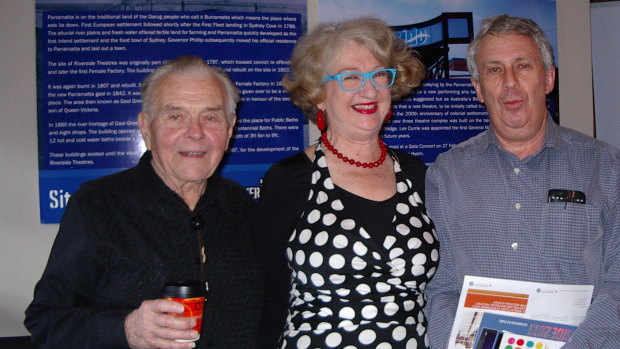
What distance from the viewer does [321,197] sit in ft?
6.70

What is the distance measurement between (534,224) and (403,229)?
1.73ft

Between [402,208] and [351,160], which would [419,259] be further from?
[351,160]

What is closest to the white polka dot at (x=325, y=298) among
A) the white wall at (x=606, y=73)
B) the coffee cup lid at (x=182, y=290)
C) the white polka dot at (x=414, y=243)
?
the white polka dot at (x=414, y=243)

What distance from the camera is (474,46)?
227cm

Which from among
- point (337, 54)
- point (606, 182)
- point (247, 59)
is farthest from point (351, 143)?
point (247, 59)

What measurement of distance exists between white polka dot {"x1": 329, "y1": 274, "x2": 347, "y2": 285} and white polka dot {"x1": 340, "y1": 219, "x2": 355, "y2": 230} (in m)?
0.18

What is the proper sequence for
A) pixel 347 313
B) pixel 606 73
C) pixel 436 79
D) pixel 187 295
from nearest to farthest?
pixel 187 295 → pixel 347 313 → pixel 436 79 → pixel 606 73

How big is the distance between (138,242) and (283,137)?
1539mm

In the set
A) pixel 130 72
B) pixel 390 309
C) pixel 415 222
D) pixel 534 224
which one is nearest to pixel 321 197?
pixel 415 222

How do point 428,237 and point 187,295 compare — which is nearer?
point 187,295

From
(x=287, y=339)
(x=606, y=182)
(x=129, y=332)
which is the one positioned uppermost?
(x=606, y=182)

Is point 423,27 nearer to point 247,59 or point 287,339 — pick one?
point 247,59

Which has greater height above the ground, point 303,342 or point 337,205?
point 337,205

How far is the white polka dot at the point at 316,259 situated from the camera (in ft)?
6.25
